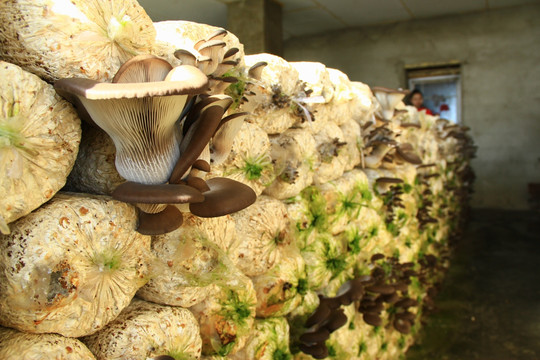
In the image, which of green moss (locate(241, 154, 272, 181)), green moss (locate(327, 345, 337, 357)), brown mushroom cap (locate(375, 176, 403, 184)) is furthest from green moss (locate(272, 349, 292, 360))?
brown mushroom cap (locate(375, 176, 403, 184))

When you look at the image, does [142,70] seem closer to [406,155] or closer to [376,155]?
[376,155]

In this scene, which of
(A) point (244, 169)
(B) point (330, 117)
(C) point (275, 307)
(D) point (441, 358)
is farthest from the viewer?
(D) point (441, 358)

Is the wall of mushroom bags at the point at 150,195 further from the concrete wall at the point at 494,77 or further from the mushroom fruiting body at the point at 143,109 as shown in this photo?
the concrete wall at the point at 494,77

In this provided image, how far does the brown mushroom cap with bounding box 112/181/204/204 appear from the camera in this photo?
38.4 inches

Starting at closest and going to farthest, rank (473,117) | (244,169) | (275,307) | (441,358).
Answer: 1. (244,169)
2. (275,307)
3. (441,358)
4. (473,117)

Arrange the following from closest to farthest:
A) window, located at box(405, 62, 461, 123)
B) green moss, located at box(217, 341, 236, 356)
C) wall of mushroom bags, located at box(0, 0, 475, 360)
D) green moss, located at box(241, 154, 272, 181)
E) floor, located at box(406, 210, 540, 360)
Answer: wall of mushroom bags, located at box(0, 0, 475, 360) < green moss, located at box(217, 341, 236, 356) < green moss, located at box(241, 154, 272, 181) < floor, located at box(406, 210, 540, 360) < window, located at box(405, 62, 461, 123)

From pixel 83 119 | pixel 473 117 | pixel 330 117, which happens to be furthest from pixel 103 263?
pixel 473 117

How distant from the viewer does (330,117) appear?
8.76 feet

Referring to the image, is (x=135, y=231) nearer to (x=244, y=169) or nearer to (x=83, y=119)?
(x=83, y=119)

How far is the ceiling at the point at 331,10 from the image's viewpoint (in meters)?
7.97

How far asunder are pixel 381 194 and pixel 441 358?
1.81 metres

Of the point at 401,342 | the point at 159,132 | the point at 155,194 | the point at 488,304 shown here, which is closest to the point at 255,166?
the point at 159,132

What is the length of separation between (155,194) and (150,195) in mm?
12

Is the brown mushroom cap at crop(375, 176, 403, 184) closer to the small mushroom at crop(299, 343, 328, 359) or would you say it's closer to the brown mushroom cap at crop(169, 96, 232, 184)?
the small mushroom at crop(299, 343, 328, 359)
